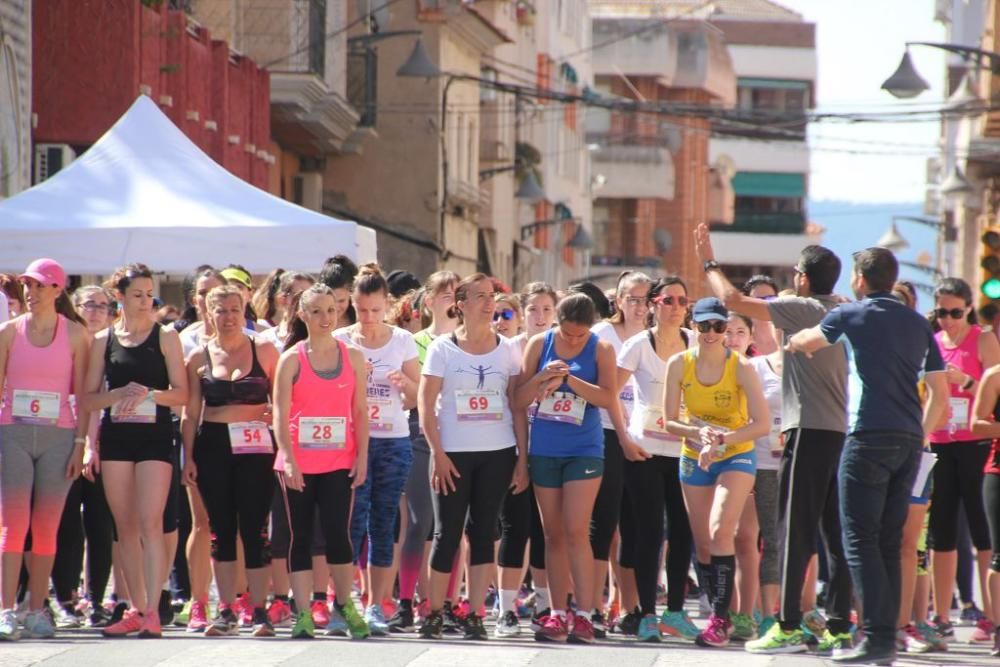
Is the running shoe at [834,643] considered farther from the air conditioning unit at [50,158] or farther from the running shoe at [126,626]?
the air conditioning unit at [50,158]

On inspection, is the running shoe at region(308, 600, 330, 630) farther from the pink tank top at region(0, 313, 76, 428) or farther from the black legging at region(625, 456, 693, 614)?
the black legging at region(625, 456, 693, 614)

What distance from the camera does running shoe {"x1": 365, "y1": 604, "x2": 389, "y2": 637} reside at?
12.0m

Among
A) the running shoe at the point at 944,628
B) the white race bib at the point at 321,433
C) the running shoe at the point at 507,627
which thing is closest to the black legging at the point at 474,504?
the running shoe at the point at 507,627

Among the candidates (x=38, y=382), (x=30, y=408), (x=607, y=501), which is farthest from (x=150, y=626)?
(x=607, y=501)

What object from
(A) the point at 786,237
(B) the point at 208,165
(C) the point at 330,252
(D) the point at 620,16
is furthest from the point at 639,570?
(A) the point at 786,237

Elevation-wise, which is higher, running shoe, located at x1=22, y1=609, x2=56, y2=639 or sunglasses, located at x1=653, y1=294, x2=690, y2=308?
sunglasses, located at x1=653, y1=294, x2=690, y2=308

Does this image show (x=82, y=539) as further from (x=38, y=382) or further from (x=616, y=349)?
(x=616, y=349)

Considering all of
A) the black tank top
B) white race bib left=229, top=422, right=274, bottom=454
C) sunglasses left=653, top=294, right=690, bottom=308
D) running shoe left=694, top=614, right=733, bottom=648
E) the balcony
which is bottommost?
running shoe left=694, top=614, right=733, bottom=648

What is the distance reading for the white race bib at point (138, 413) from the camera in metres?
11.5

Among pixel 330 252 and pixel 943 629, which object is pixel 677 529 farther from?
pixel 330 252

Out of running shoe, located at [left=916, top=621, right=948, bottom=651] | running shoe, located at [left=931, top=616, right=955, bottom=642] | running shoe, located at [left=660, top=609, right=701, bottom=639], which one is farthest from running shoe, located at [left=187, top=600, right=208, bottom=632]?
running shoe, located at [left=931, top=616, right=955, bottom=642]

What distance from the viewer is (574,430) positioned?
467 inches

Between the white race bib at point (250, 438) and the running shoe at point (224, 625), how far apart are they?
857 millimetres

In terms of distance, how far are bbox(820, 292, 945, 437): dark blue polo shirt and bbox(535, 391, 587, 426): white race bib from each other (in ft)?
5.51
